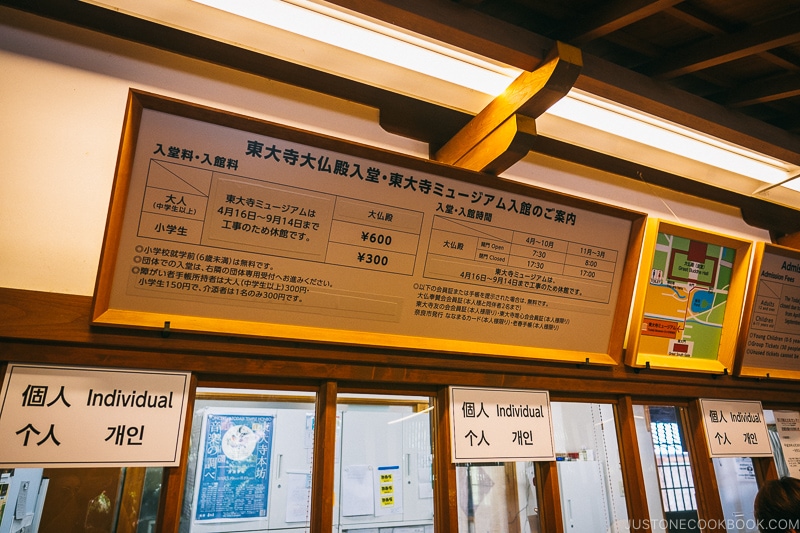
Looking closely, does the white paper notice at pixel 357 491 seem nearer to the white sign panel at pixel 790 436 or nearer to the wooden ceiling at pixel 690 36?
the wooden ceiling at pixel 690 36

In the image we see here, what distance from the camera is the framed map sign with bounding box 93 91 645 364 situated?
5.62ft

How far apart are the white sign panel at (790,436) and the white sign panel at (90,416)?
3.33 m

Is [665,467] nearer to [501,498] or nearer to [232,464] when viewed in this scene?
[501,498]

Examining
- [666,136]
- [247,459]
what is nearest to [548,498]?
[247,459]

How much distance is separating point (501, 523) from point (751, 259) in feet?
6.47

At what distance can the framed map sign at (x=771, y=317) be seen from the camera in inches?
113

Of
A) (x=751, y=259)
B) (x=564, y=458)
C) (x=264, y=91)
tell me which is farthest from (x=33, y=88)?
(x=751, y=259)

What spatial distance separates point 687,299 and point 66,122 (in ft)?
9.44

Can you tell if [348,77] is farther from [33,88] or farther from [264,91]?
[33,88]

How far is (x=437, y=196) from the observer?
212cm

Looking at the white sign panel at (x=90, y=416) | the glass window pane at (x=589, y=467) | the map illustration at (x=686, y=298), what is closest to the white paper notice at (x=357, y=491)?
the glass window pane at (x=589, y=467)

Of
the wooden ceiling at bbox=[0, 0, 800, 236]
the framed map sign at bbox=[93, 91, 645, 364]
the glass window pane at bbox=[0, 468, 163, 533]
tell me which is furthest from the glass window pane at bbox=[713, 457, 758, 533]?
the glass window pane at bbox=[0, 468, 163, 533]

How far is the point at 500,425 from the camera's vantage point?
229 centimetres

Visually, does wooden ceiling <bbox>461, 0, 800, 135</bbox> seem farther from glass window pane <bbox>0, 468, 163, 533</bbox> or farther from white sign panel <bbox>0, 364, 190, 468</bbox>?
glass window pane <bbox>0, 468, 163, 533</bbox>
